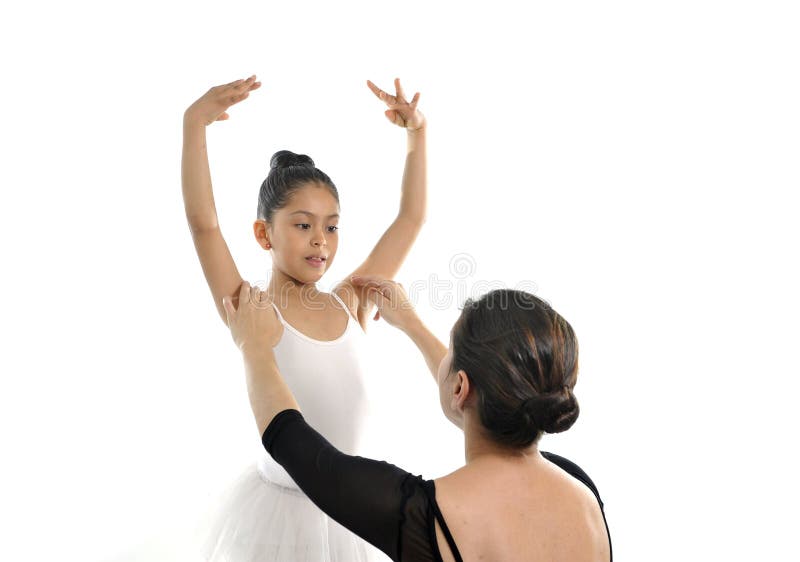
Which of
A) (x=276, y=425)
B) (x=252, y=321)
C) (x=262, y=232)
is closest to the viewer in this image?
(x=276, y=425)

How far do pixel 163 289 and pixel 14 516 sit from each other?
2.49 ft

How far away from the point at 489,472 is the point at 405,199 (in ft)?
2.92

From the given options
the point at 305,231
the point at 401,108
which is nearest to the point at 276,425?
the point at 305,231

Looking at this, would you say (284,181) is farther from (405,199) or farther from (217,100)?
(405,199)

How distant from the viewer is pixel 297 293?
1.76 meters

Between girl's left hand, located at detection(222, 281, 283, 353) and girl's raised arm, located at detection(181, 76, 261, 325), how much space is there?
33mm

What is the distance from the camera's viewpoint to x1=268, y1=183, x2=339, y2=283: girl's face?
5.61ft

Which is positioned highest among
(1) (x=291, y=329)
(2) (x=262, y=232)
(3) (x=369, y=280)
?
(2) (x=262, y=232)

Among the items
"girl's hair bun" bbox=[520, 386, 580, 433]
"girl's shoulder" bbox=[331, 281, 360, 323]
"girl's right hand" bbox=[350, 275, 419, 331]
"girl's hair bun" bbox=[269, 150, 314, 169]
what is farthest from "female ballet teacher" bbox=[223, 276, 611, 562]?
"girl's hair bun" bbox=[269, 150, 314, 169]

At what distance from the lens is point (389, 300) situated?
1808 mm

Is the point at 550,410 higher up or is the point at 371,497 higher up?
the point at 550,410

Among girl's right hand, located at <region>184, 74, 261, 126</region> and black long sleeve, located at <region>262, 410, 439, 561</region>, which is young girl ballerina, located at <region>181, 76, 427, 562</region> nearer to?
girl's right hand, located at <region>184, 74, 261, 126</region>

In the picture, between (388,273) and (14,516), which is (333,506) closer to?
(388,273)

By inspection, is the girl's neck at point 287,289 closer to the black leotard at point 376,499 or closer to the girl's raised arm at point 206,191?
the girl's raised arm at point 206,191
